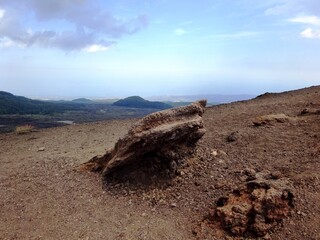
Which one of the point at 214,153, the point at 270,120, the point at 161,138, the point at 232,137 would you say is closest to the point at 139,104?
the point at 270,120

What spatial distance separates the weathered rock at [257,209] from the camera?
8.97 meters

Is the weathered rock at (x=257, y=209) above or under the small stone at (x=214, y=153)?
under

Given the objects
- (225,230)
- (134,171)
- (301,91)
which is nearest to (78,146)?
(134,171)

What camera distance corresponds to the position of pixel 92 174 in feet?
42.9

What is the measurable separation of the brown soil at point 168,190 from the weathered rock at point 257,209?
212mm

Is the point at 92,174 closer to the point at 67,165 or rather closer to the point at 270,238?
the point at 67,165

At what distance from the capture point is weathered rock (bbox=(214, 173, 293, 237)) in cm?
897

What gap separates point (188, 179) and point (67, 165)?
16.4ft

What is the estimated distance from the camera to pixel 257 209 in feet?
29.7

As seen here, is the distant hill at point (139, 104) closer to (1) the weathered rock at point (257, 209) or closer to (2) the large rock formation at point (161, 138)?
(2) the large rock formation at point (161, 138)

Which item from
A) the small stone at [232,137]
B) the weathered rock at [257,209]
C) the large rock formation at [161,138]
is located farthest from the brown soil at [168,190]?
the large rock formation at [161,138]

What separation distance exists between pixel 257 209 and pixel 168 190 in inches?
125

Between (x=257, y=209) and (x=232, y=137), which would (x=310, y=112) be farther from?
(x=257, y=209)

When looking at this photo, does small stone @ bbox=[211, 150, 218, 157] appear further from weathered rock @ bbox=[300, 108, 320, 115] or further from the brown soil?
weathered rock @ bbox=[300, 108, 320, 115]
